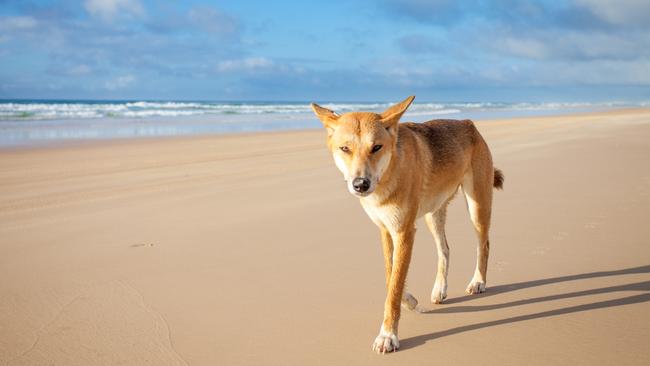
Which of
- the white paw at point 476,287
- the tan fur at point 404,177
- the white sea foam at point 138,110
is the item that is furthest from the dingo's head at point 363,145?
the white sea foam at point 138,110

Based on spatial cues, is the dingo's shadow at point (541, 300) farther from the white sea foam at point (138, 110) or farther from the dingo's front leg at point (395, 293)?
the white sea foam at point (138, 110)

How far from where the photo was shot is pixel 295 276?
4.77 meters

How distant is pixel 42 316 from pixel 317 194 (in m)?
4.85

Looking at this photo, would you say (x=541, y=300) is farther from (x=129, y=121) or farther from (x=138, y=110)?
(x=138, y=110)

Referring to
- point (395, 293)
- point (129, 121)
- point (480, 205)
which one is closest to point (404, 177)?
point (395, 293)

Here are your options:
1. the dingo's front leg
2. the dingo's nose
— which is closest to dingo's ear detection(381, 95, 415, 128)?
the dingo's nose

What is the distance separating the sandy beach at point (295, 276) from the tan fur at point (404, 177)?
0.33m

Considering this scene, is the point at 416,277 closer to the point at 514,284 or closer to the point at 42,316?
the point at 514,284

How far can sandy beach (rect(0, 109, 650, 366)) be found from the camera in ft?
11.2

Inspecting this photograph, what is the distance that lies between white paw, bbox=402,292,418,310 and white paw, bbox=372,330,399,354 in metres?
0.56

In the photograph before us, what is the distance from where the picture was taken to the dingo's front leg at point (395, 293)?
341 cm

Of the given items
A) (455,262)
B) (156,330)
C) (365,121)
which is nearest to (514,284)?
(455,262)

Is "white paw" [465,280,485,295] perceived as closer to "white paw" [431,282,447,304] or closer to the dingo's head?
"white paw" [431,282,447,304]

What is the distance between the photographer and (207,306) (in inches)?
163
